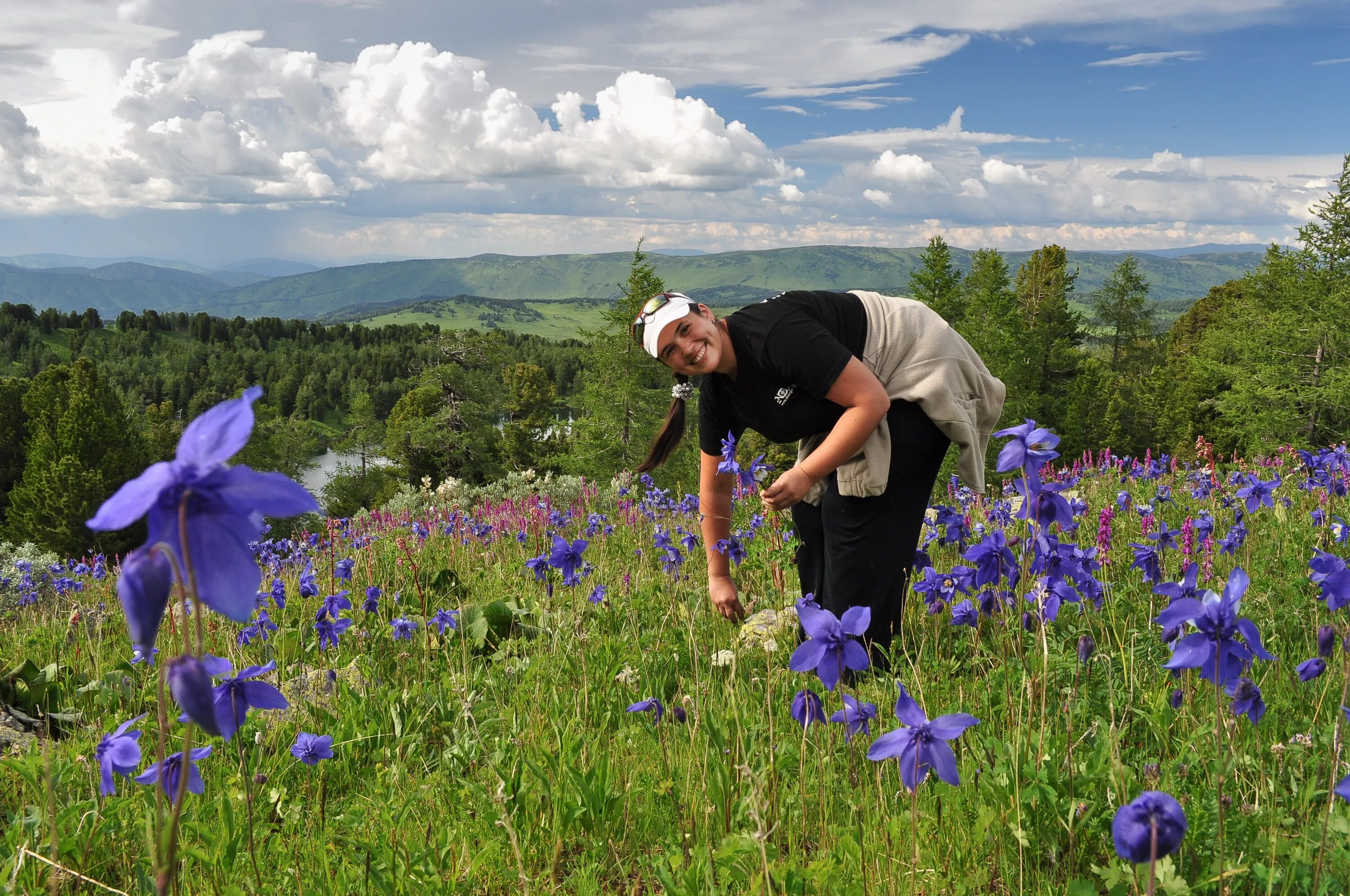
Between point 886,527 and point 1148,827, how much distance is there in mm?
2583

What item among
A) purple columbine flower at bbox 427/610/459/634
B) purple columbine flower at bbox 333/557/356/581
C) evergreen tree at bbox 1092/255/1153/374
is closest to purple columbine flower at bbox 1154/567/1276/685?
purple columbine flower at bbox 427/610/459/634

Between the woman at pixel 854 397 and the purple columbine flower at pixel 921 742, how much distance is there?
5.35 ft

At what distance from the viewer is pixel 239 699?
6.20 ft

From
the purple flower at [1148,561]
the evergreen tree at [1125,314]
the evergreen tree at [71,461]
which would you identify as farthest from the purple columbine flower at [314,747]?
the evergreen tree at [1125,314]

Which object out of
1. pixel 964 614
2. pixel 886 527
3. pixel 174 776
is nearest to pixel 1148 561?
pixel 964 614

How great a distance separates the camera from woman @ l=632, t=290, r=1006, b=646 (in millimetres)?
3525

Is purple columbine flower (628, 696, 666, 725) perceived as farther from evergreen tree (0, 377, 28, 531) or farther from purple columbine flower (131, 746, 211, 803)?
evergreen tree (0, 377, 28, 531)

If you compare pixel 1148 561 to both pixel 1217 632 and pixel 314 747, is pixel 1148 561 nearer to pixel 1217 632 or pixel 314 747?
pixel 1217 632

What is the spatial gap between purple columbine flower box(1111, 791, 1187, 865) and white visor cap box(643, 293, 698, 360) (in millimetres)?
2587

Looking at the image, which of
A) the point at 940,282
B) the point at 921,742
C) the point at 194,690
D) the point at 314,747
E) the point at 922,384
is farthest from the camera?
the point at 940,282

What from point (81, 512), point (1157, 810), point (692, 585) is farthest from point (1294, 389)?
point (81, 512)

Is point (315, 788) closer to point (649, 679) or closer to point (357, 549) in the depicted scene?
point (649, 679)

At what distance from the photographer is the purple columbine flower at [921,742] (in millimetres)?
1843

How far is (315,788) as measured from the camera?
3.00 metres
